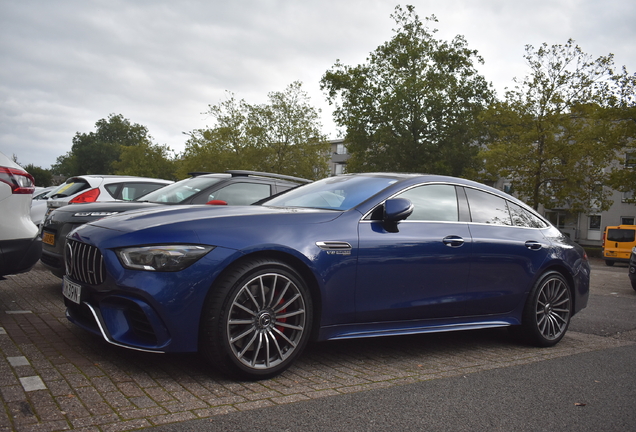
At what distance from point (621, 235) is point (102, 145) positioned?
3844 inches

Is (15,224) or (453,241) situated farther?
(15,224)

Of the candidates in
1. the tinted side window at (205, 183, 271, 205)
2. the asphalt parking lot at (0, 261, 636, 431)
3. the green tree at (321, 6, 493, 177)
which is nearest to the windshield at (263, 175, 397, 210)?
the asphalt parking lot at (0, 261, 636, 431)

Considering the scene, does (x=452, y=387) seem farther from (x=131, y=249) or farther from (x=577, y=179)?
(x=577, y=179)

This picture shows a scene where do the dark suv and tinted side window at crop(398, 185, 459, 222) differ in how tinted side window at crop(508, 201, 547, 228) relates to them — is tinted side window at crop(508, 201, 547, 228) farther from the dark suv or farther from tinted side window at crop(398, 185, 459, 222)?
the dark suv

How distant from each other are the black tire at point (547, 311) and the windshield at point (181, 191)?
14.0ft

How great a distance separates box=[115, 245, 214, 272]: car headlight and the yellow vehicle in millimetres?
26862

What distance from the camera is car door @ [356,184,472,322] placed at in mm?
4297

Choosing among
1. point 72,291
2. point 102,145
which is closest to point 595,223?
point 72,291

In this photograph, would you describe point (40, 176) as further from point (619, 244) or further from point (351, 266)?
point (351, 266)

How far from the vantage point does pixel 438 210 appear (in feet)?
16.3

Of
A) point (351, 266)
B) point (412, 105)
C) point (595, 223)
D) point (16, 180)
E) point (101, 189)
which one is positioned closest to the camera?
point (351, 266)

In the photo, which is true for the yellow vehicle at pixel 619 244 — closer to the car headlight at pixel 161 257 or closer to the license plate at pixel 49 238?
the license plate at pixel 49 238

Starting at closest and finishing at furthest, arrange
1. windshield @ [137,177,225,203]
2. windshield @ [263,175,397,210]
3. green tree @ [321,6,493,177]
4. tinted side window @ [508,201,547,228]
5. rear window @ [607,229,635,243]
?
windshield @ [263,175,397,210], tinted side window @ [508,201,547,228], windshield @ [137,177,225,203], rear window @ [607,229,635,243], green tree @ [321,6,493,177]

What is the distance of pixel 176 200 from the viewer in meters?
7.54
